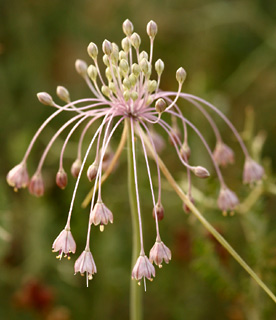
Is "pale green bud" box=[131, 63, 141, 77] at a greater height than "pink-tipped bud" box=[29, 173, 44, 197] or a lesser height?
greater

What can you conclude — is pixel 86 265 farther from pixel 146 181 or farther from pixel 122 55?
pixel 146 181

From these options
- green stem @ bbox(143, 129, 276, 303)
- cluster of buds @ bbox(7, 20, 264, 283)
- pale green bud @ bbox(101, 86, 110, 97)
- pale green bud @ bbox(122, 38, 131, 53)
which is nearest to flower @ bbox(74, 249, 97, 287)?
cluster of buds @ bbox(7, 20, 264, 283)

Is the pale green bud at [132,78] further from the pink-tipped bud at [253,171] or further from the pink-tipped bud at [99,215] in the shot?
the pink-tipped bud at [253,171]

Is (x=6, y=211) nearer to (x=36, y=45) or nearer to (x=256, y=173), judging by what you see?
(x=256, y=173)

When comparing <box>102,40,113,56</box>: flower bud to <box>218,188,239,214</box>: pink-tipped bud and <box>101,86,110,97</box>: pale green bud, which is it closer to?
<box>101,86,110,97</box>: pale green bud

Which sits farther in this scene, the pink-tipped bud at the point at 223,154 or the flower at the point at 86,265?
the pink-tipped bud at the point at 223,154

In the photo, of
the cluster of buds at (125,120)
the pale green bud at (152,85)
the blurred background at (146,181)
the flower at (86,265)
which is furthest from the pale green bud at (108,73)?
the blurred background at (146,181)

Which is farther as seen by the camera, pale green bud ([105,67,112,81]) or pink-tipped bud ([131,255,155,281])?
pale green bud ([105,67,112,81])

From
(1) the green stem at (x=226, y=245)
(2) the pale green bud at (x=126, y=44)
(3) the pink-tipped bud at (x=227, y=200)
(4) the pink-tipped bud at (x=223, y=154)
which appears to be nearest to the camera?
(1) the green stem at (x=226, y=245)

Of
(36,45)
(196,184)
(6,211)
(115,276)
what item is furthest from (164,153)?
(6,211)
